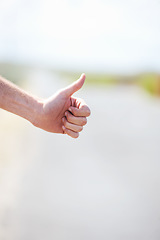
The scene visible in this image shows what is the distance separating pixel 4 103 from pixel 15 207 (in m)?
1.90

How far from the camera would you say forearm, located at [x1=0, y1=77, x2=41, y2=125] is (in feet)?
10.6

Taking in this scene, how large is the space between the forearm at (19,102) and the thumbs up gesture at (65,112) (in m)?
0.06

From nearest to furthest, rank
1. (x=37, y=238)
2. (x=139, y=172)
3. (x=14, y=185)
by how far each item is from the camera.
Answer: (x=37, y=238), (x=14, y=185), (x=139, y=172)

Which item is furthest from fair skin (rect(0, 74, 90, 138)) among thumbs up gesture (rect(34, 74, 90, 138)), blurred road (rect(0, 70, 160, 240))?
blurred road (rect(0, 70, 160, 240))

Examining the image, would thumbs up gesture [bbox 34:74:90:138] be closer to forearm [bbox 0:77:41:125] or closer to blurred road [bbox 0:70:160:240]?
forearm [bbox 0:77:41:125]

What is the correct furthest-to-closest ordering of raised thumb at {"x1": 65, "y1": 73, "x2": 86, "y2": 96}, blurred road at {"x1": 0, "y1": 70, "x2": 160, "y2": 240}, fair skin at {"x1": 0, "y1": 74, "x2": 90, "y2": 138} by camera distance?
blurred road at {"x1": 0, "y1": 70, "x2": 160, "y2": 240} < fair skin at {"x1": 0, "y1": 74, "x2": 90, "y2": 138} < raised thumb at {"x1": 65, "y1": 73, "x2": 86, "y2": 96}

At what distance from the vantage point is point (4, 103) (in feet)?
10.7

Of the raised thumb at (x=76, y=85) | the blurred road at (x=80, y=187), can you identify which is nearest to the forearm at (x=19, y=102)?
the raised thumb at (x=76, y=85)

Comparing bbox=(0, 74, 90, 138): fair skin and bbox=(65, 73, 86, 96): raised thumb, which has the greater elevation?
bbox=(65, 73, 86, 96): raised thumb

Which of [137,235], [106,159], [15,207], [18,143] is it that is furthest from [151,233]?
[18,143]

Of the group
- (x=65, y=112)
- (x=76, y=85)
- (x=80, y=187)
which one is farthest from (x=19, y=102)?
(x=80, y=187)

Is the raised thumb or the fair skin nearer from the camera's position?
the raised thumb

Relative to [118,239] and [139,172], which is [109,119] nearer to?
[139,172]

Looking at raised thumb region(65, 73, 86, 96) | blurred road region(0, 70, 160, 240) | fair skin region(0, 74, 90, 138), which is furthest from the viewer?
blurred road region(0, 70, 160, 240)
